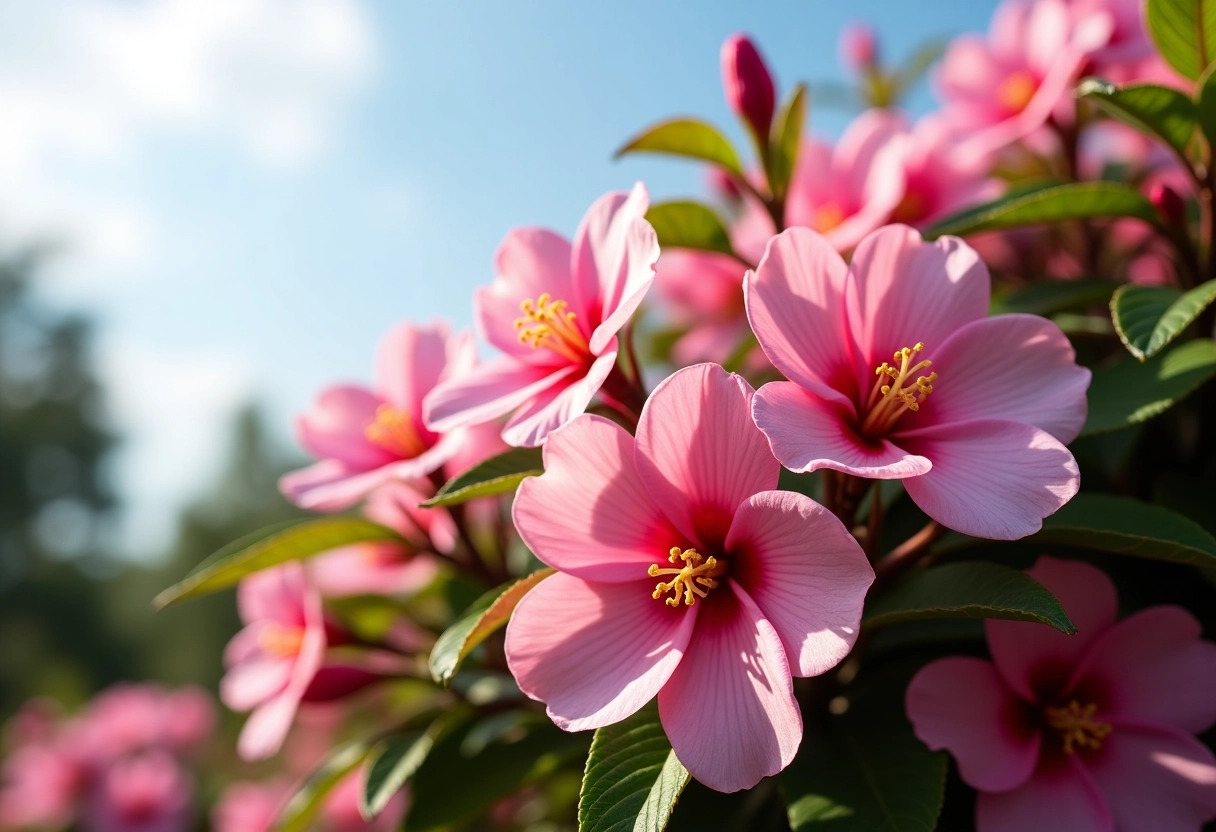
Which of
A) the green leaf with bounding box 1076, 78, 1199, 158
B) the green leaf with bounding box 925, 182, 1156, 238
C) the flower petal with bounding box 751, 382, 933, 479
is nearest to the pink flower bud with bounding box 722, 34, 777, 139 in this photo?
the green leaf with bounding box 925, 182, 1156, 238

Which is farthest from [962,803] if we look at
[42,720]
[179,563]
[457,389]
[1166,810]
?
[179,563]

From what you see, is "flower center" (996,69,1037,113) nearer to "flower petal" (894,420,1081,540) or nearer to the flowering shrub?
the flowering shrub

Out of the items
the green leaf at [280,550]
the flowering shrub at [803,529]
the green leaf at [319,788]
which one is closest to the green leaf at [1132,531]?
the flowering shrub at [803,529]

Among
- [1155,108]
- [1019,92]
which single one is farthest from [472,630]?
[1019,92]

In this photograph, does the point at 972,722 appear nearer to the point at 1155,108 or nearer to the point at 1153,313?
the point at 1153,313

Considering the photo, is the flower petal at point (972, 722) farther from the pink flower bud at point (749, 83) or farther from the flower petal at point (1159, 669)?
the pink flower bud at point (749, 83)

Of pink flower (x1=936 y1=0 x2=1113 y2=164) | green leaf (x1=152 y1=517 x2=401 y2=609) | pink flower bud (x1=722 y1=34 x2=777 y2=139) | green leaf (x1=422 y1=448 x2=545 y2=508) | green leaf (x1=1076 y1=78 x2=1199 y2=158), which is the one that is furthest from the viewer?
pink flower (x1=936 y1=0 x2=1113 y2=164)

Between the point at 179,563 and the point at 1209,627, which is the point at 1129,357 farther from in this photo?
the point at 179,563

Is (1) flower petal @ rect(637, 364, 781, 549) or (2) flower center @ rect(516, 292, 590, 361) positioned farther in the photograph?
(2) flower center @ rect(516, 292, 590, 361)
